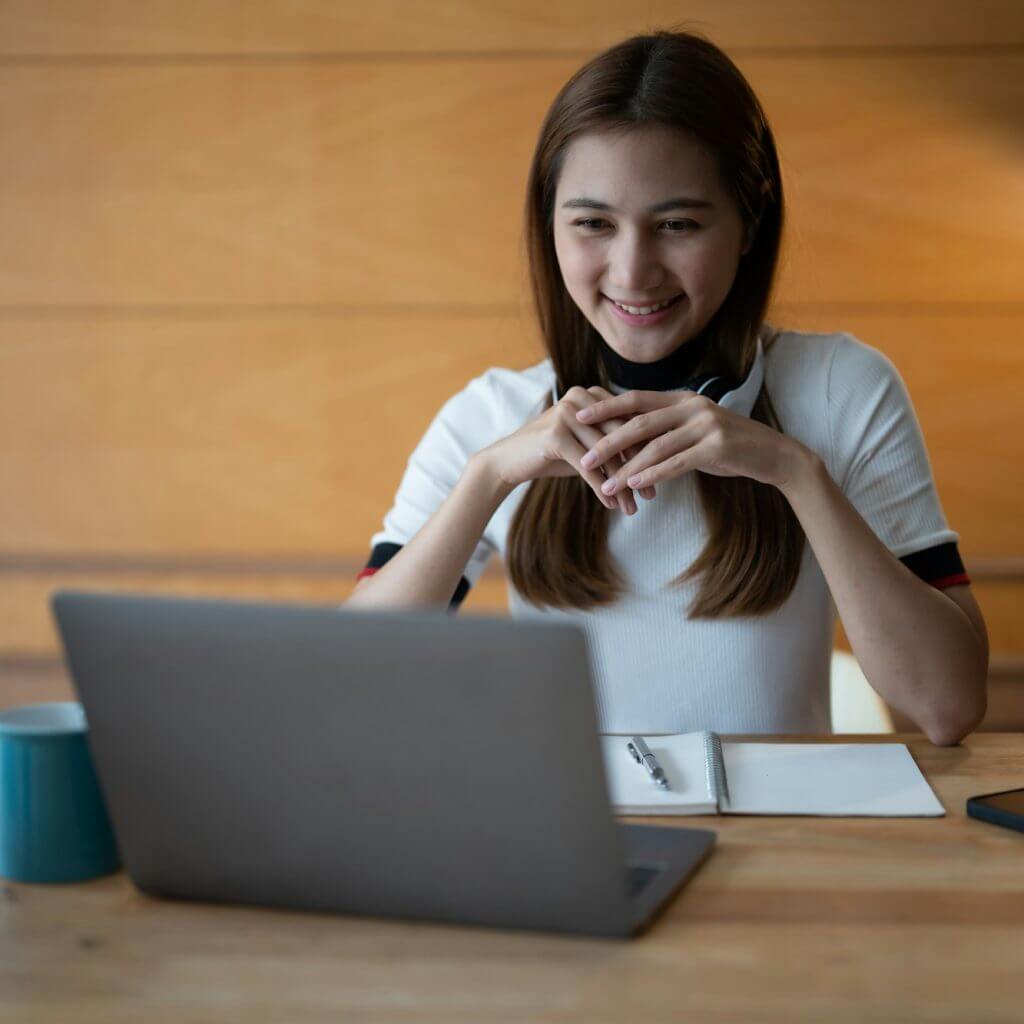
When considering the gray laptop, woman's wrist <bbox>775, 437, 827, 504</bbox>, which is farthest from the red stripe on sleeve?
the gray laptop

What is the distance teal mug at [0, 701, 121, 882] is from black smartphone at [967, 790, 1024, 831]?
68 cm

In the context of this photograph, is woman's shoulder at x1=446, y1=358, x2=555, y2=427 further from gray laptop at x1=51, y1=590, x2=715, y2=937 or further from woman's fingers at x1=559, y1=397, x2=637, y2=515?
gray laptop at x1=51, y1=590, x2=715, y2=937

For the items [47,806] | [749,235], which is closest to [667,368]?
Answer: [749,235]

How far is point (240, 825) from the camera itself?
848 millimetres

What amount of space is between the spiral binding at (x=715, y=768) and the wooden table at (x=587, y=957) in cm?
14

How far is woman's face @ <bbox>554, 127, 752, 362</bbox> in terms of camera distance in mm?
1559

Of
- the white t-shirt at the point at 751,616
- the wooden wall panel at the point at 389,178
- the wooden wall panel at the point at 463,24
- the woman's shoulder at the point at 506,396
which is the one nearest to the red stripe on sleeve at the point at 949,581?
the white t-shirt at the point at 751,616

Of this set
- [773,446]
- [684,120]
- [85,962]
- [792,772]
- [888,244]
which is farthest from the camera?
[888,244]

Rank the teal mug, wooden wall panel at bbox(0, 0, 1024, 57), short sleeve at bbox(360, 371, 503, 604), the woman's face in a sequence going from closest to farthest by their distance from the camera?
1. the teal mug
2. the woman's face
3. short sleeve at bbox(360, 371, 503, 604)
4. wooden wall panel at bbox(0, 0, 1024, 57)

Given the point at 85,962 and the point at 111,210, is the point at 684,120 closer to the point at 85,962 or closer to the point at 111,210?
the point at 85,962

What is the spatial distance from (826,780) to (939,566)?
1.65 ft

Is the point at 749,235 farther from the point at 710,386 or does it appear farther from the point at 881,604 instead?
the point at 881,604

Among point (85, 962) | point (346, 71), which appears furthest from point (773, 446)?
point (346, 71)

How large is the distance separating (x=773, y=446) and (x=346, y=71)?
187 centimetres
